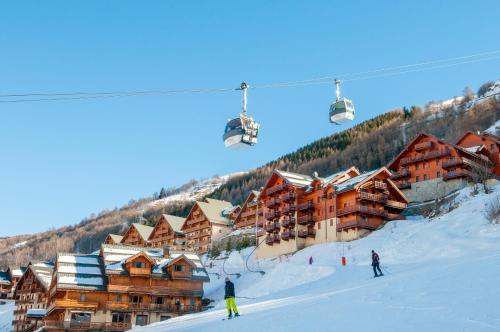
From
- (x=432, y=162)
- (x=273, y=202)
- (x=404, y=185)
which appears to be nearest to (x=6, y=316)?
(x=273, y=202)

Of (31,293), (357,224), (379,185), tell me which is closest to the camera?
(357,224)

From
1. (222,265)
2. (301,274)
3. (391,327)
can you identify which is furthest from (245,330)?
(222,265)

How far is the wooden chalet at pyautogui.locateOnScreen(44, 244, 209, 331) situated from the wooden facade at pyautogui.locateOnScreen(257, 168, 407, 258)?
12.8 metres

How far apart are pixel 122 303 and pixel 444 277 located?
141 feet

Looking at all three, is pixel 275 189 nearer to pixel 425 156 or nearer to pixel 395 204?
pixel 395 204

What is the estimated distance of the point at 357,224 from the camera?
61438mm

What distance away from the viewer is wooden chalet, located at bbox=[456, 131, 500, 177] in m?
74.0

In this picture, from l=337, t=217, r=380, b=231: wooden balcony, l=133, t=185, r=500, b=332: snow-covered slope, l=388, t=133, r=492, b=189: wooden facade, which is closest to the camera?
l=133, t=185, r=500, b=332: snow-covered slope

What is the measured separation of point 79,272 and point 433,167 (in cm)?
4277

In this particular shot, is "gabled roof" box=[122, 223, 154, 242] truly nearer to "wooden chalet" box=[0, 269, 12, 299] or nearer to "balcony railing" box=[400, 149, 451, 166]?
"wooden chalet" box=[0, 269, 12, 299]

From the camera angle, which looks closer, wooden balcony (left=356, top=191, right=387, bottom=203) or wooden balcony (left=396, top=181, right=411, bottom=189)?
wooden balcony (left=356, top=191, right=387, bottom=203)

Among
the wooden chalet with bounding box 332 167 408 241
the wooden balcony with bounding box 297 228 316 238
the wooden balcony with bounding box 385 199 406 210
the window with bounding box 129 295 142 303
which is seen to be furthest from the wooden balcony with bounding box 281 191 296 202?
the window with bounding box 129 295 142 303

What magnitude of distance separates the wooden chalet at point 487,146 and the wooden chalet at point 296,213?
16041mm

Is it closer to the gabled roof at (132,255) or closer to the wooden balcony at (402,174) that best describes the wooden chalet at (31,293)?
the gabled roof at (132,255)
